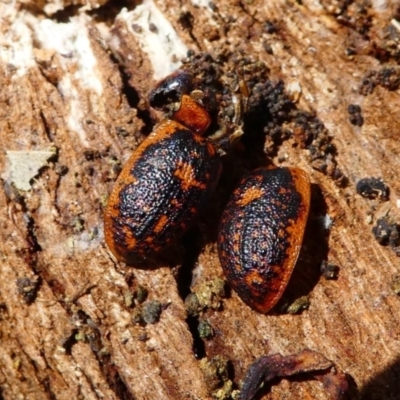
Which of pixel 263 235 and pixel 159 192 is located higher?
pixel 159 192

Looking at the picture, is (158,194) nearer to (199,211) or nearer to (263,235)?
(199,211)

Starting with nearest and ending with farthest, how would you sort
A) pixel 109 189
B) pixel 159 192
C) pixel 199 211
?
1. pixel 159 192
2. pixel 199 211
3. pixel 109 189

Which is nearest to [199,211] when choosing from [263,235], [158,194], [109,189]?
[158,194]

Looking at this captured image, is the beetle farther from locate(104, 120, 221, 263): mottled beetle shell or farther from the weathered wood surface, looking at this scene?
the weathered wood surface

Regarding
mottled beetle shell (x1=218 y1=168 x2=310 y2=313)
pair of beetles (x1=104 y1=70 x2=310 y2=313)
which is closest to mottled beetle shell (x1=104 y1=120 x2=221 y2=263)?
pair of beetles (x1=104 y1=70 x2=310 y2=313)

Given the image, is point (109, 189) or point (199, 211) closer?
point (199, 211)

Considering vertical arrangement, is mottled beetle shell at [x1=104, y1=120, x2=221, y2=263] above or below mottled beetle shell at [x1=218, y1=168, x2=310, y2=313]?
above
